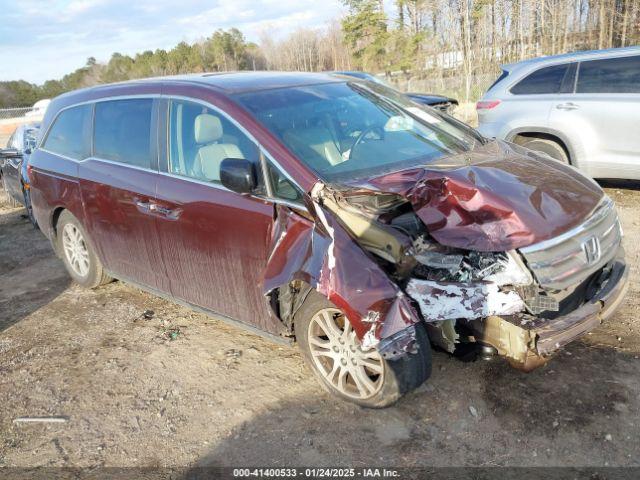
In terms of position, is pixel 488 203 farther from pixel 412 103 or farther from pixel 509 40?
pixel 509 40

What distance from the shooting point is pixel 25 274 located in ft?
20.8

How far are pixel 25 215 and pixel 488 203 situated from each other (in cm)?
869

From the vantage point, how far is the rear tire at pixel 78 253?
16.9ft

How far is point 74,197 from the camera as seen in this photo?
4.90 m

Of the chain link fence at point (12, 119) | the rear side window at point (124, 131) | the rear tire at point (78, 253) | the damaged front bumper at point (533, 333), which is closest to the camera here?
the damaged front bumper at point (533, 333)

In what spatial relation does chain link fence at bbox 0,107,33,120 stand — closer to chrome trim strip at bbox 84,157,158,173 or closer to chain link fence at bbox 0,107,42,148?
chain link fence at bbox 0,107,42,148

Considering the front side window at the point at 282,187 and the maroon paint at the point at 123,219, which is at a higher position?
the front side window at the point at 282,187

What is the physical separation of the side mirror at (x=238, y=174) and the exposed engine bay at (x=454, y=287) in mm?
473

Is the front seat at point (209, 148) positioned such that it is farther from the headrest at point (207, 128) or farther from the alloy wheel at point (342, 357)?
the alloy wheel at point (342, 357)

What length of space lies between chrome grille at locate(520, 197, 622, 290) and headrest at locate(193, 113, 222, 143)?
2061 mm

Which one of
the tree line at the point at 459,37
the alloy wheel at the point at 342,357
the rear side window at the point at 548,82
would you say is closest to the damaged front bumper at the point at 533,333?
the alloy wheel at the point at 342,357

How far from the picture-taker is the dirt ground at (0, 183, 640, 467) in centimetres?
287

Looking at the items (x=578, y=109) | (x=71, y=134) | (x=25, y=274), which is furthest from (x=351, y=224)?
(x=578, y=109)

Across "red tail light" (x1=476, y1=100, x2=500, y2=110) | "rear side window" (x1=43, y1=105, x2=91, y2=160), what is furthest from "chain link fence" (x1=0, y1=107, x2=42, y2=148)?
"red tail light" (x1=476, y1=100, x2=500, y2=110)
